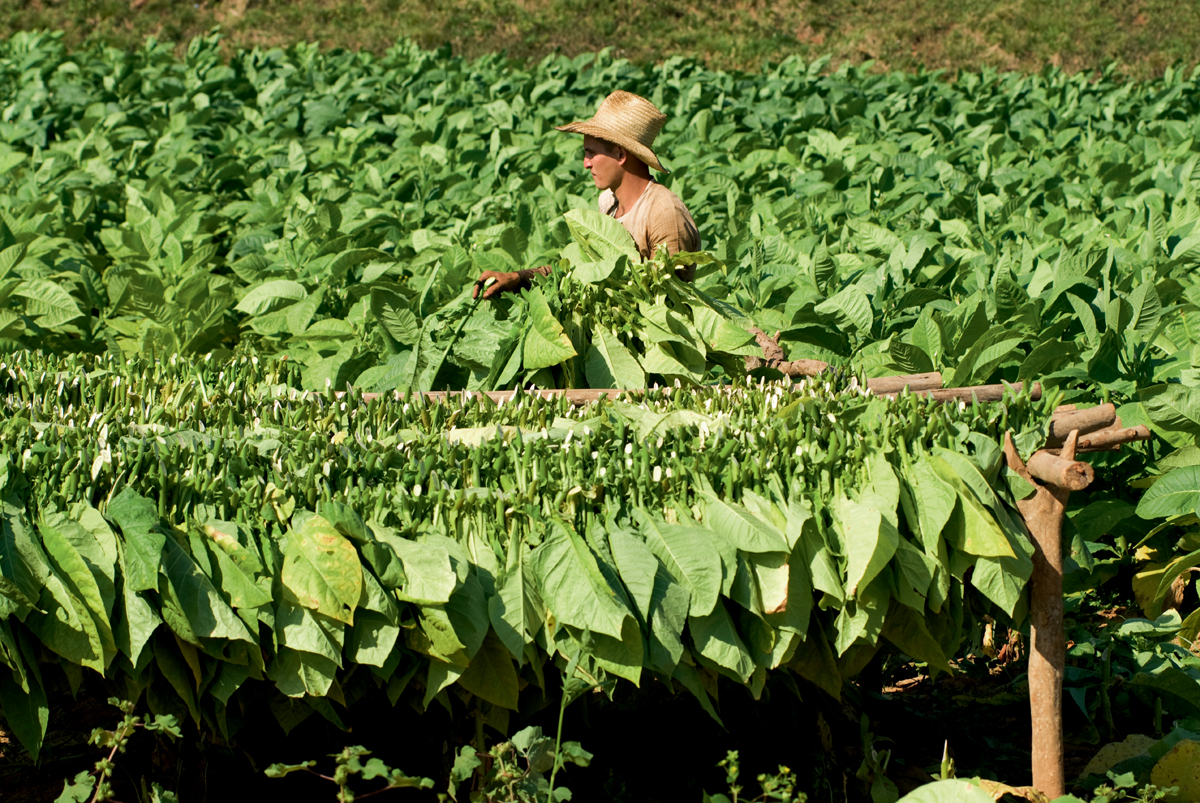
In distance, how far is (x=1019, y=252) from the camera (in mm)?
5730

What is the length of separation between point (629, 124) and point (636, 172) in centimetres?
18

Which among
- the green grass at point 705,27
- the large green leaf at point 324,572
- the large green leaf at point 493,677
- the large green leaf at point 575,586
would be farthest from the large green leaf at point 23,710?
the green grass at point 705,27

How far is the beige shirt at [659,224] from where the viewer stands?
383 centimetres

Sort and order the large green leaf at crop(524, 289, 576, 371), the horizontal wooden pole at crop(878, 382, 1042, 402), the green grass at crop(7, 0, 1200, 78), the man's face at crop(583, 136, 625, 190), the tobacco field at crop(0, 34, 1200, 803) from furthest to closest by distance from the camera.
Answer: the green grass at crop(7, 0, 1200, 78), the man's face at crop(583, 136, 625, 190), the large green leaf at crop(524, 289, 576, 371), the horizontal wooden pole at crop(878, 382, 1042, 402), the tobacco field at crop(0, 34, 1200, 803)

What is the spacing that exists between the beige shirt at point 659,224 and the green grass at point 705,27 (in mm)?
12106

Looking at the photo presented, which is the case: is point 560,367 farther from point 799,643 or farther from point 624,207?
point 799,643

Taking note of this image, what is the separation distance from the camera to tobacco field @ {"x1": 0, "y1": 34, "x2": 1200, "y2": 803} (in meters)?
2.24

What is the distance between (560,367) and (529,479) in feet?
3.39

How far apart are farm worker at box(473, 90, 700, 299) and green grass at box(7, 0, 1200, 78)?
39.3 feet

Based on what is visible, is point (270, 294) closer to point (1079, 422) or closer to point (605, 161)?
point (605, 161)

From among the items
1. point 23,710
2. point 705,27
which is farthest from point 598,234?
point 705,27

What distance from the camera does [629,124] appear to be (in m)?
3.91

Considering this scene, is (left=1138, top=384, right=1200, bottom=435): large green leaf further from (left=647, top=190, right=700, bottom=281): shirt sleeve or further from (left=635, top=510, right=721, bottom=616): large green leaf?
(left=635, top=510, right=721, bottom=616): large green leaf

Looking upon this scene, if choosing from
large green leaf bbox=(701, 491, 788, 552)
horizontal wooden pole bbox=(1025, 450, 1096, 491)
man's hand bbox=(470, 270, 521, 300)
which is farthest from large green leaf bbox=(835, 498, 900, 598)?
man's hand bbox=(470, 270, 521, 300)
